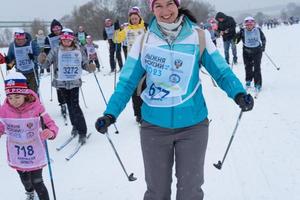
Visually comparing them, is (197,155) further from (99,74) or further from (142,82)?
(99,74)

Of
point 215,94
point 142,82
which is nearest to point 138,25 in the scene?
point 215,94

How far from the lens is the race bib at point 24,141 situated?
435 centimetres

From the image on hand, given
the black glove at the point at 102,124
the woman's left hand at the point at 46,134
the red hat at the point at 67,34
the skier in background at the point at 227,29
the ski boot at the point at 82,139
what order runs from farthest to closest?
the skier in background at the point at 227,29, the ski boot at the point at 82,139, the red hat at the point at 67,34, the woman's left hand at the point at 46,134, the black glove at the point at 102,124

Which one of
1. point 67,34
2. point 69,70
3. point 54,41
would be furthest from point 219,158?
point 54,41

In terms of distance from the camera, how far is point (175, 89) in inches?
124

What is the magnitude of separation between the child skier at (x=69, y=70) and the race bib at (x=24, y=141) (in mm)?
2708

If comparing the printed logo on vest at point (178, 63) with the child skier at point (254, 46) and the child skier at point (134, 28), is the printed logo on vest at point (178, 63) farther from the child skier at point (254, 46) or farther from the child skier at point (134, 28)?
the child skier at point (254, 46)

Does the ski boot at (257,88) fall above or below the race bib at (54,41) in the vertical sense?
below

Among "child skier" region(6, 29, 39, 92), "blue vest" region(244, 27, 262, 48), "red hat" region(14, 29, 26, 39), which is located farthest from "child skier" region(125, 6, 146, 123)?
"blue vest" region(244, 27, 262, 48)

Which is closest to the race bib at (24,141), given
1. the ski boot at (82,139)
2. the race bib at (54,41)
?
the ski boot at (82,139)

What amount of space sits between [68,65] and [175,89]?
4315mm

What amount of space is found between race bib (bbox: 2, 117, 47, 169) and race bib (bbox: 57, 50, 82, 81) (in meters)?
2.75

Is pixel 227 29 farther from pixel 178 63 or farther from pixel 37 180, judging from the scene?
pixel 178 63

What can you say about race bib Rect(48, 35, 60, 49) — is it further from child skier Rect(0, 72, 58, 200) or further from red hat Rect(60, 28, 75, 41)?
child skier Rect(0, 72, 58, 200)
